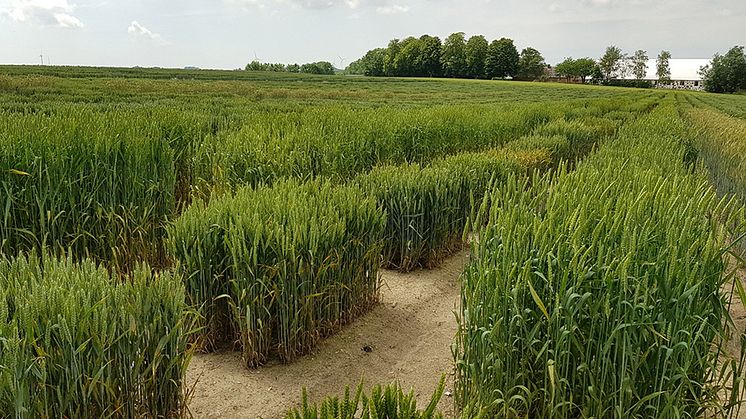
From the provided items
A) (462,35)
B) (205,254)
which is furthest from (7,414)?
(462,35)

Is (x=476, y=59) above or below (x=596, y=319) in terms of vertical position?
above

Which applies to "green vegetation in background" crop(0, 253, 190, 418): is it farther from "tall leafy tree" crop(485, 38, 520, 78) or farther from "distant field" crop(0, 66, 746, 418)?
"tall leafy tree" crop(485, 38, 520, 78)

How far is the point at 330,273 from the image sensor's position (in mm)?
3754

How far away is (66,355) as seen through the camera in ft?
6.86

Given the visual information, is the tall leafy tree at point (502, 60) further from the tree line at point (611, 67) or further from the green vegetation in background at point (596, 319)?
the green vegetation in background at point (596, 319)

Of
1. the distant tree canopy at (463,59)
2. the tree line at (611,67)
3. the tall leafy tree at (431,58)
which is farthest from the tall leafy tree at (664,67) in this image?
the tall leafy tree at (431,58)

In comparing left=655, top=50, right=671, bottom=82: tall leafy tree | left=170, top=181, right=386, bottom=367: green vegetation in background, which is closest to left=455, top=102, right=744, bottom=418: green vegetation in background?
left=170, top=181, right=386, bottom=367: green vegetation in background

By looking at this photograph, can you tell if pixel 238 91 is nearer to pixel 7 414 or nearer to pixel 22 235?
pixel 22 235

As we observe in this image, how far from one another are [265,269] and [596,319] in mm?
1930

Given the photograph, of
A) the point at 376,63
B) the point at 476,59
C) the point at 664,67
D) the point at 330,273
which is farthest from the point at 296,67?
the point at 330,273

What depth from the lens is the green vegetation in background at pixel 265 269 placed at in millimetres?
3346

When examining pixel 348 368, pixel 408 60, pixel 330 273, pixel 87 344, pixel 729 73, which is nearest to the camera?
pixel 87 344

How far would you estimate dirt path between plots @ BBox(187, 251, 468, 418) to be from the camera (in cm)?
314

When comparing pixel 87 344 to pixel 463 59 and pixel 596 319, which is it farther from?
pixel 463 59
